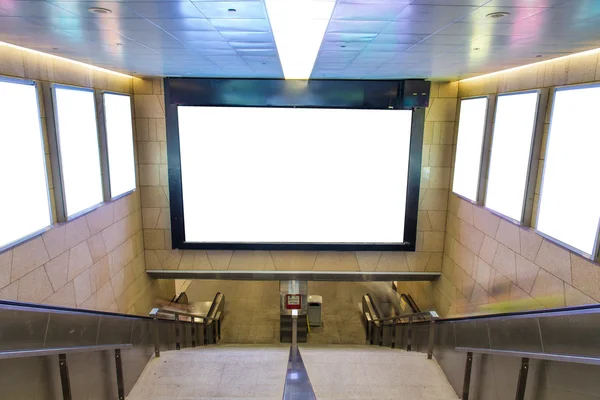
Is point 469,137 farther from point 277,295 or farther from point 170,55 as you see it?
point 277,295

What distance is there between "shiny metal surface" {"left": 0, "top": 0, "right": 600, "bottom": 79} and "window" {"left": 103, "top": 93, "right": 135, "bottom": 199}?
1100 mm

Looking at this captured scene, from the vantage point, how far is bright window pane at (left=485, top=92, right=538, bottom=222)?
15.8 feet

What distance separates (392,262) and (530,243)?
3.07 metres

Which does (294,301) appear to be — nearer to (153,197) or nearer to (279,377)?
(153,197)

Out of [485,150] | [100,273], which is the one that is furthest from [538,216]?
[100,273]

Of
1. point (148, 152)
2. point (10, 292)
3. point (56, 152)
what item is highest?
point (56, 152)

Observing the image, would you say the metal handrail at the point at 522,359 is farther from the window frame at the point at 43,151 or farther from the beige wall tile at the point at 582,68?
the window frame at the point at 43,151

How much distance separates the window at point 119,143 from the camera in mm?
5938

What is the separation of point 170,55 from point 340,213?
4079 millimetres

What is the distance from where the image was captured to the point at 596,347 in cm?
195

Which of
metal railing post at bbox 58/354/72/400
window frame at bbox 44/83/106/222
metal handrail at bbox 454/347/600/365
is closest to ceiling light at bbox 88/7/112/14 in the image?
metal railing post at bbox 58/354/72/400

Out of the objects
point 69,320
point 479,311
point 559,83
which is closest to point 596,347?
point 69,320

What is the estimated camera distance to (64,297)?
4.80 m

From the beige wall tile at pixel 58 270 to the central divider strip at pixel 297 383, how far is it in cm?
277
